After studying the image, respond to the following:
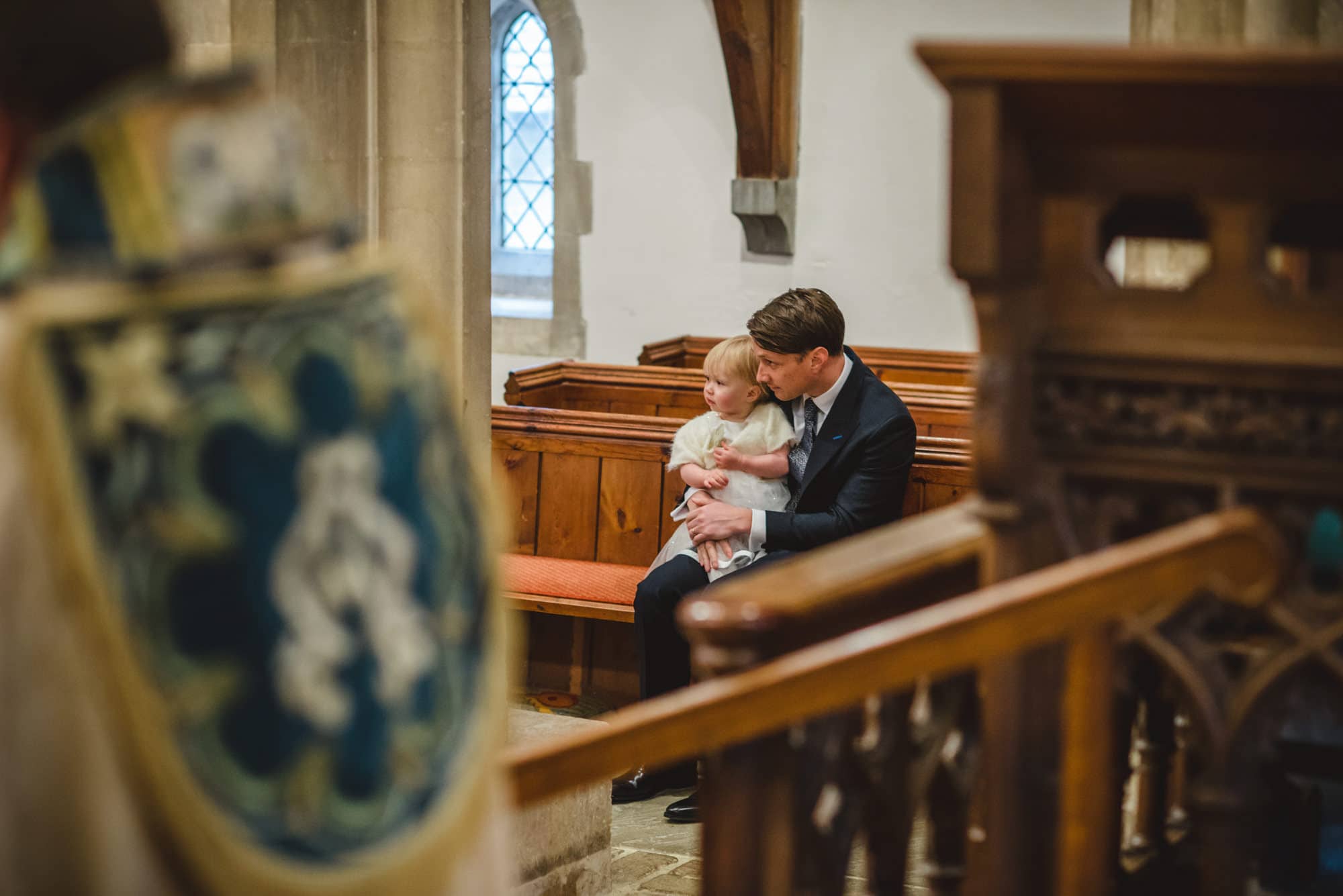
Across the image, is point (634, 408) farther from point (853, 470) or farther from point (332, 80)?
point (332, 80)

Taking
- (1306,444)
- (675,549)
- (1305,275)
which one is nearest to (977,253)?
(1306,444)

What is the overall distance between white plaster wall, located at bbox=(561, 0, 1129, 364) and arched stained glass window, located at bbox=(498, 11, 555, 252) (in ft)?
1.64

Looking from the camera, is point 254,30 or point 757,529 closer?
point 254,30

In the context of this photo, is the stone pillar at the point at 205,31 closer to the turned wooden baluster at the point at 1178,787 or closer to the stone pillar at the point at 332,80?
the stone pillar at the point at 332,80

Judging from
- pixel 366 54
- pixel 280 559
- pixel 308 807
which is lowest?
pixel 308 807

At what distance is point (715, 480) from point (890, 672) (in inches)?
112

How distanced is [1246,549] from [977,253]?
0.40m

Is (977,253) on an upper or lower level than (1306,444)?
upper

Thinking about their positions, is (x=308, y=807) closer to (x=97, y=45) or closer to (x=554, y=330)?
(x=97, y=45)

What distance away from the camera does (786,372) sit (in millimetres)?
4180

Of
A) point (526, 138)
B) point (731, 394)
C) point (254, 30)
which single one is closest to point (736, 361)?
point (731, 394)

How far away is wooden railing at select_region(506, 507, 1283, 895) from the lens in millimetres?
1435

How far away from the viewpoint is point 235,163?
89 cm

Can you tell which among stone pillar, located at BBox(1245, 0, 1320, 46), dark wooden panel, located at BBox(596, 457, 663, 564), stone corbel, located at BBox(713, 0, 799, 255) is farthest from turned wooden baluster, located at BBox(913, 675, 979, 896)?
stone corbel, located at BBox(713, 0, 799, 255)
